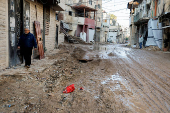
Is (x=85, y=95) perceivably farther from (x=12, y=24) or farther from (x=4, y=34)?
(x=12, y=24)

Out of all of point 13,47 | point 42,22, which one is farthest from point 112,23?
point 13,47

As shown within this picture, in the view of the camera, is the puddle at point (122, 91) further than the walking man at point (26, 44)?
No

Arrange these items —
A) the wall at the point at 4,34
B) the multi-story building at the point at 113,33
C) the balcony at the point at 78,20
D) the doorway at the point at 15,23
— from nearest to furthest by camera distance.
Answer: the wall at the point at 4,34 → the doorway at the point at 15,23 → the balcony at the point at 78,20 → the multi-story building at the point at 113,33

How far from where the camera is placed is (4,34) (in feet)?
18.8

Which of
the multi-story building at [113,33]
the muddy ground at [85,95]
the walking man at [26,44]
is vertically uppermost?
the multi-story building at [113,33]

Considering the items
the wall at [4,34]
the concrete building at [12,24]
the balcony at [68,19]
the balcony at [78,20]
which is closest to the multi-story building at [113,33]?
the balcony at [78,20]

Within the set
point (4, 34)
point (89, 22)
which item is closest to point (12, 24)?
point (4, 34)

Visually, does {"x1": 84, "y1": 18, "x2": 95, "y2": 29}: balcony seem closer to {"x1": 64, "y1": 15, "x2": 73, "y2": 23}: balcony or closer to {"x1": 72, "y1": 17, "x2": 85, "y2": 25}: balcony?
{"x1": 72, "y1": 17, "x2": 85, "y2": 25}: balcony

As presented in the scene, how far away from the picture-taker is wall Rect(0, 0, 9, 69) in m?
5.57

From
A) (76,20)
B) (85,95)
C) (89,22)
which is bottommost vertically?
(85,95)

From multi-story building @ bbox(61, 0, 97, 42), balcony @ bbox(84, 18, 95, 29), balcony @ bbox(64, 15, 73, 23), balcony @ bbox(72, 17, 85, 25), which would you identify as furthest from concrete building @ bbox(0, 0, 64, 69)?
balcony @ bbox(84, 18, 95, 29)

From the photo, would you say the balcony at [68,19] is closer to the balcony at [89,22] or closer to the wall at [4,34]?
the balcony at [89,22]

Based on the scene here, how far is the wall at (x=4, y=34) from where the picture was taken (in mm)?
5571

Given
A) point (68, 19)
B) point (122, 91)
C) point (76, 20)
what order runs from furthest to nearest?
1. point (76, 20)
2. point (68, 19)
3. point (122, 91)
